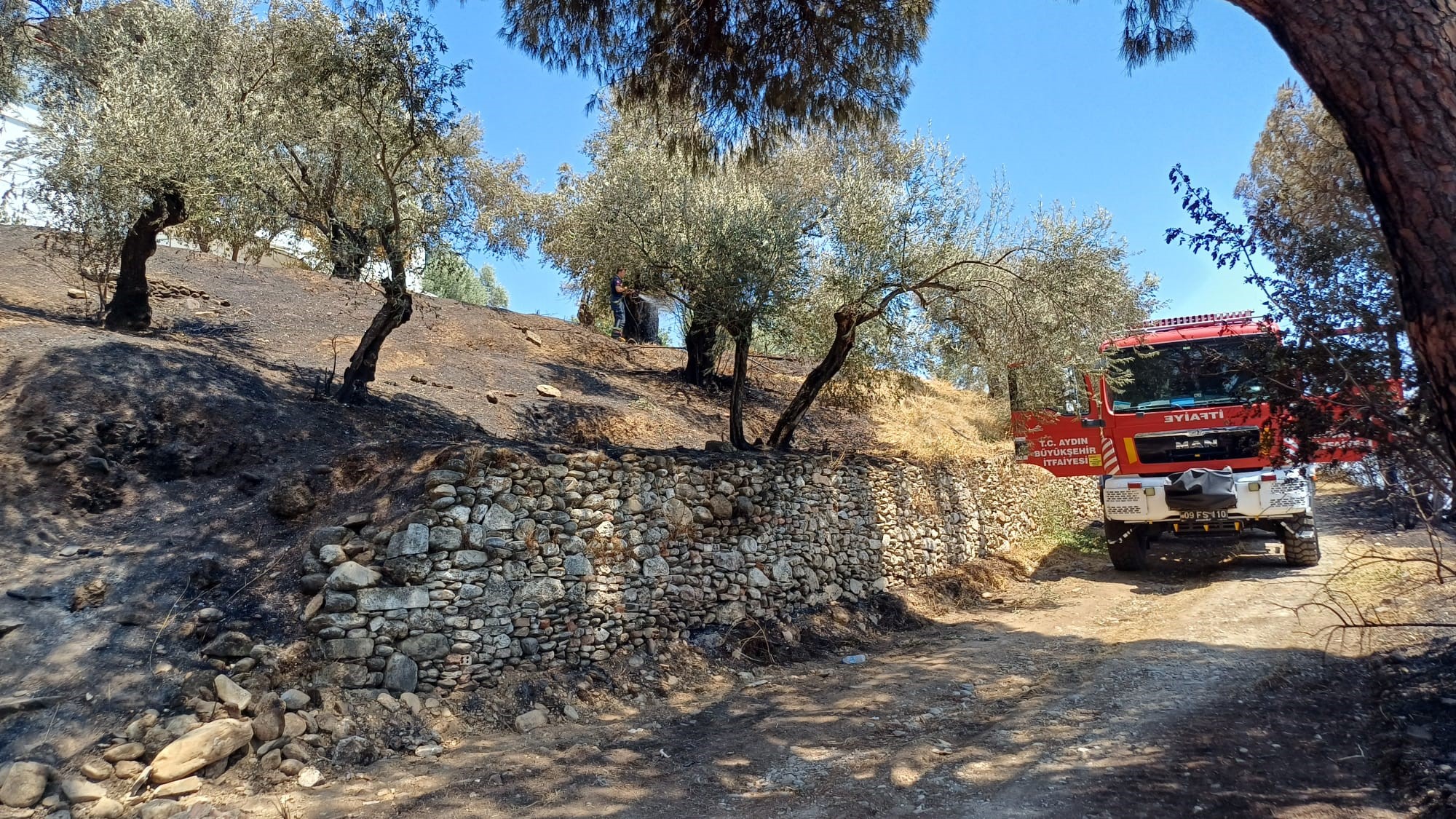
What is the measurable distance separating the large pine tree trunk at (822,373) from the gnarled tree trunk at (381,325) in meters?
5.21

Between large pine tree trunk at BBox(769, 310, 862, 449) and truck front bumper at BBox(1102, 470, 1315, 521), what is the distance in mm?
4129

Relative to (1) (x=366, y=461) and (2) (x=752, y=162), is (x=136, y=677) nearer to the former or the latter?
(1) (x=366, y=461)

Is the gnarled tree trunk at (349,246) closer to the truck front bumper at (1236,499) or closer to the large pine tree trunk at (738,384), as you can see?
the large pine tree trunk at (738,384)

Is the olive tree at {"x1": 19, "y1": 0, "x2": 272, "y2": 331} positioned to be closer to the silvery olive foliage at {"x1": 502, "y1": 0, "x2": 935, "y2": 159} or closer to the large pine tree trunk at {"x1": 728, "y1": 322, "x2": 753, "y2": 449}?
the silvery olive foliage at {"x1": 502, "y1": 0, "x2": 935, "y2": 159}

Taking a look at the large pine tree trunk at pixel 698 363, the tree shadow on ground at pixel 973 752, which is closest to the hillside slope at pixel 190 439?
the large pine tree trunk at pixel 698 363

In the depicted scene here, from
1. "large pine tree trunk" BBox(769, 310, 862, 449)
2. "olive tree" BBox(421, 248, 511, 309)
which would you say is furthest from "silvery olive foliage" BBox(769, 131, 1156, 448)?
"olive tree" BBox(421, 248, 511, 309)

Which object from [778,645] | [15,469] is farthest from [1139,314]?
[15,469]

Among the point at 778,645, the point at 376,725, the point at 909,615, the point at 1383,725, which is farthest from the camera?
the point at 909,615

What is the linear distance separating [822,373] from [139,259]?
29.7 feet

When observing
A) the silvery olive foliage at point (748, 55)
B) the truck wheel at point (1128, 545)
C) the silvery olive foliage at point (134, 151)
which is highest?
the silvery olive foliage at point (748, 55)

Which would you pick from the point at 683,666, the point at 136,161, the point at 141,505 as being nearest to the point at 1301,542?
the point at 683,666

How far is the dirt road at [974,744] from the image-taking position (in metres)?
4.57

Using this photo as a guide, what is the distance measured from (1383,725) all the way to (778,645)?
196 inches

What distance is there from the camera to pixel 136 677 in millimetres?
5379
